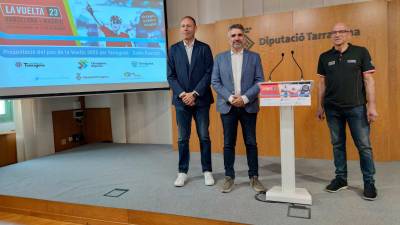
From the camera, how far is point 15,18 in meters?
3.44

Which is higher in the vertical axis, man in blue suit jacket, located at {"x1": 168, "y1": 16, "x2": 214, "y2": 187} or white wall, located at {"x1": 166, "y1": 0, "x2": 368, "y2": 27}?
white wall, located at {"x1": 166, "y1": 0, "x2": 368, "y2": 27}

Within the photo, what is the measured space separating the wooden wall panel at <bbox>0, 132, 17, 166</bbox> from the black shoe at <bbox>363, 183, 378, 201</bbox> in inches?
168

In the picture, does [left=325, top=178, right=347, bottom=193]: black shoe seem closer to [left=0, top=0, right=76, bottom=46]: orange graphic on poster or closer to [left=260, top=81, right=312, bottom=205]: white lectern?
[left=260, top=81, right=312, bottom=205]: white lectern

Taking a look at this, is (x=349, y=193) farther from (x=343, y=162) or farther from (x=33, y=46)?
(x=33, y=46)

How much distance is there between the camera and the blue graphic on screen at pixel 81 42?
3.46 metres

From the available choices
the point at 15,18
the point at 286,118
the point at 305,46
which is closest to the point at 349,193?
the point at 286,118

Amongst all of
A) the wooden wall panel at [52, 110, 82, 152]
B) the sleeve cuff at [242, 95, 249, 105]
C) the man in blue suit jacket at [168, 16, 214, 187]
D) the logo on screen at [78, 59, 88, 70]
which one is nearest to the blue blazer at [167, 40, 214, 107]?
the man in blue suit jacket at [168, 16, 214, 187]

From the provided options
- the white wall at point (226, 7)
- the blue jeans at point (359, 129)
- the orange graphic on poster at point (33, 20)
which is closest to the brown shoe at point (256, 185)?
the blue jeans at point (359, 129)

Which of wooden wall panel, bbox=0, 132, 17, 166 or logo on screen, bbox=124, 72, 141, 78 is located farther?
logo on screen, bbox=124, 72, 141, 78

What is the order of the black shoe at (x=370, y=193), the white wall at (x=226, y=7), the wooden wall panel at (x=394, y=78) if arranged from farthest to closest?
the white wall at (x=226, y=7)
the wooden wall panel at (x=394, y=78)
the black shoe at (x=370, y=193)

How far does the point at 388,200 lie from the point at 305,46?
79.5 inches

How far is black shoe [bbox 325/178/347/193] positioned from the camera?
2.59 m

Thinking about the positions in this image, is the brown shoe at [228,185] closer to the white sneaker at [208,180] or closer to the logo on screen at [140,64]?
the white sneaker at [208,180]

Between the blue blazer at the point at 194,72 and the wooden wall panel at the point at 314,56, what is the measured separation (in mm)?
Answer: 1352
